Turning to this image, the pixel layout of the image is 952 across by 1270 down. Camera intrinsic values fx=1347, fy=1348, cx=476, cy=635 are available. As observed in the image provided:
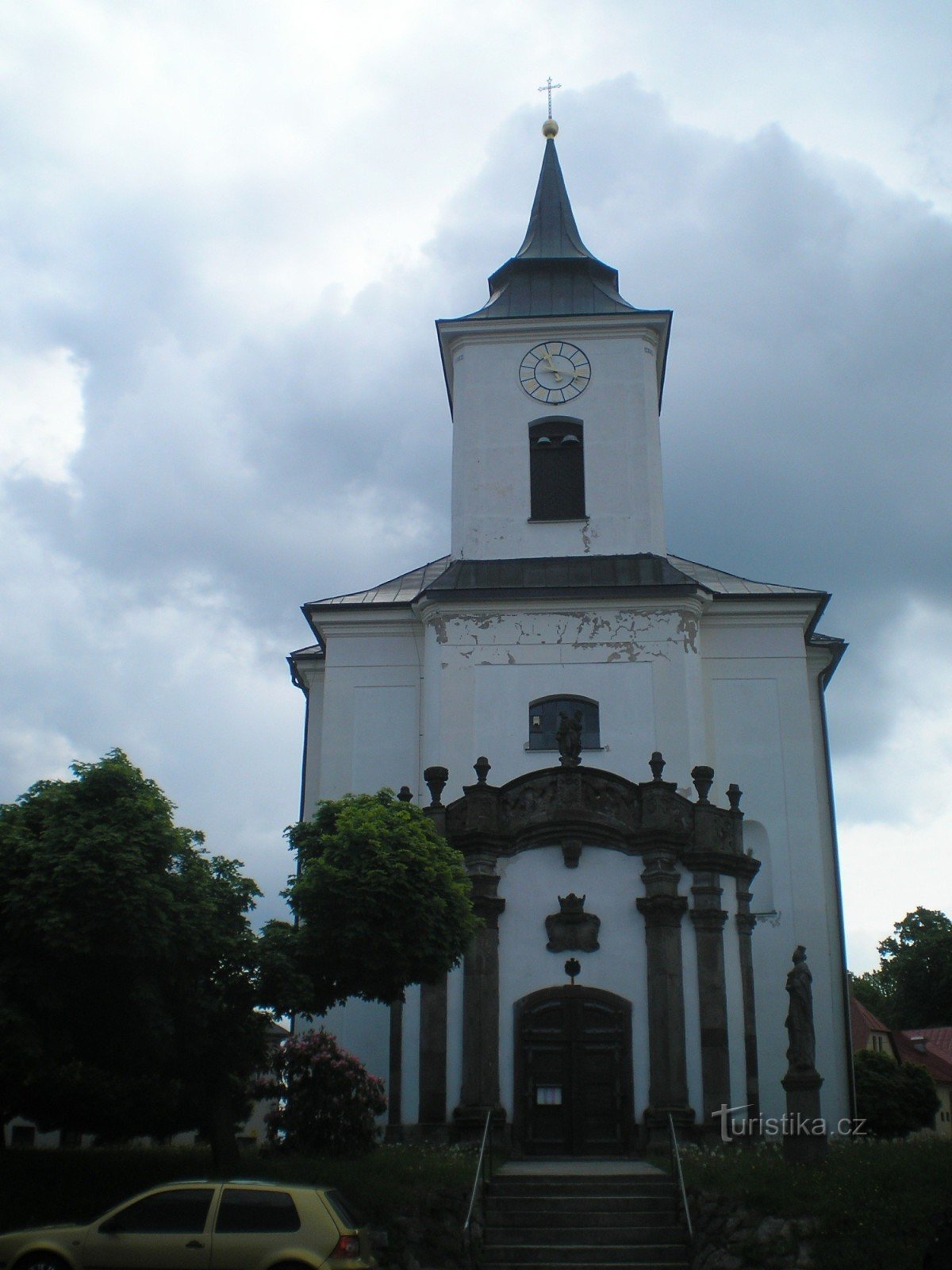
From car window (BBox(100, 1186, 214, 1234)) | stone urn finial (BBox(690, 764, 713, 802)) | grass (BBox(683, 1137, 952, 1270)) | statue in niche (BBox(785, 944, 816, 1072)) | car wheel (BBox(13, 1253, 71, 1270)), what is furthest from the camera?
stone urn finial (BBox(690, 764, 713, 802))

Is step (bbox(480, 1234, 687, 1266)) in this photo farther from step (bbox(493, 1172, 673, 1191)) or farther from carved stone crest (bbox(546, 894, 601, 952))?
carved stone crest (bbox(546, 894, 601, 952))

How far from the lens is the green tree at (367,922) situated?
58.2 ft

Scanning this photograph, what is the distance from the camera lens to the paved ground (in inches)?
722

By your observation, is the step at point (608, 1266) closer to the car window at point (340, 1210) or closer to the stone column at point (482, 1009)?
the car window at point (340, 1210)

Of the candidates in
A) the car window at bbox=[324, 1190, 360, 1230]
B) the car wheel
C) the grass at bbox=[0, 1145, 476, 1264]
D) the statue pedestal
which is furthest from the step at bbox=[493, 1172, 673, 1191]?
the car wheel

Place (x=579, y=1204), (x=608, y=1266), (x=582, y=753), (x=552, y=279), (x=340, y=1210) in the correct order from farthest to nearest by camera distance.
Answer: (x=552, y=279)
(x=582, y=753)
(x=579, y=1204)
(x=608, y=1266)
(x=340, y=1210)

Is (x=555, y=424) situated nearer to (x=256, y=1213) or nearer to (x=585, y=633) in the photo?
(x=585, y=633)

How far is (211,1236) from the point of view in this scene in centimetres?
1266

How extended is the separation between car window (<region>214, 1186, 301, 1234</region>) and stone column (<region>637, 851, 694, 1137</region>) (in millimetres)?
9533

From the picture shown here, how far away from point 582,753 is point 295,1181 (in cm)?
1234

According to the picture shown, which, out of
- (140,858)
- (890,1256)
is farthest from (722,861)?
(140,858)

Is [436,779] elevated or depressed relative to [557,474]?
depressed

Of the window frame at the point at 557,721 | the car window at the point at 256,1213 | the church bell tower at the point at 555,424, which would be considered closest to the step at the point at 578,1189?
the car window at the point at 256,1213

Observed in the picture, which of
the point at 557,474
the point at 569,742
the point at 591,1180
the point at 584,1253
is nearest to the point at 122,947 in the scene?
the point at 584,1253
